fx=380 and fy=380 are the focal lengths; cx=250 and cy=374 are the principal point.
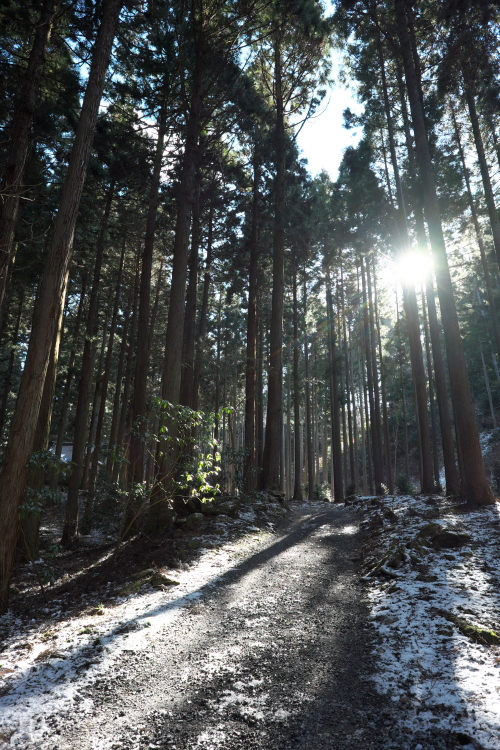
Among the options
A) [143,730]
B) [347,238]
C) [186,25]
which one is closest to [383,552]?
[143,730]

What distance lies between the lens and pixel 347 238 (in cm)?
1927

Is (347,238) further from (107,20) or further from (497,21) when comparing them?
(107,20)

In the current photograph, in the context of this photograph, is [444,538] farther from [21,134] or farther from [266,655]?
[21,134]

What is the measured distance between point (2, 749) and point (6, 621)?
110 inches

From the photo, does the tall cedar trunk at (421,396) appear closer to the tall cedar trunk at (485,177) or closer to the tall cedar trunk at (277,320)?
the tall cedar trunk at (485,177)

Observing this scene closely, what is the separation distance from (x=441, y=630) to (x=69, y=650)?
342 cm

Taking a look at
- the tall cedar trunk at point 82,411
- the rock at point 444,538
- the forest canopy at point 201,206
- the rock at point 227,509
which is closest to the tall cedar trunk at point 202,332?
the forest canopy at point 201,206

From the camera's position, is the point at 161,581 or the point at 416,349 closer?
the point at 161,581

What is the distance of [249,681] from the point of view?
9.64 feet

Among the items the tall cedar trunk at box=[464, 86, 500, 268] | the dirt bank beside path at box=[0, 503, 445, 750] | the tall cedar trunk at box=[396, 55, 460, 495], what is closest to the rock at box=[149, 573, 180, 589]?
the dirt bank beside path at box=[0, 503, 445, 750]

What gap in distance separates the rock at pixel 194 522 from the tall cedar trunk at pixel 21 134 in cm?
601

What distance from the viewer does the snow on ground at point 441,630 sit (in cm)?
238

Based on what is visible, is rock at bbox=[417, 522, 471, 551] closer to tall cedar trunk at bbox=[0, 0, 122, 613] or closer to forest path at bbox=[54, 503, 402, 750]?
forest path at bbox=[54, 503, 402, 750]

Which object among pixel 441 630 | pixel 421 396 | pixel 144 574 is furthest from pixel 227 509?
pixel 421 396
